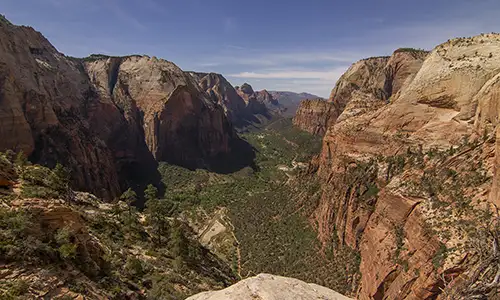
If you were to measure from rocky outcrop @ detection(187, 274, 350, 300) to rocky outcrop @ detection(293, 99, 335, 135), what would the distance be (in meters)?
139

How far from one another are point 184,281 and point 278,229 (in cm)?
3203

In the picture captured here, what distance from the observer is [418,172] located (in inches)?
1337

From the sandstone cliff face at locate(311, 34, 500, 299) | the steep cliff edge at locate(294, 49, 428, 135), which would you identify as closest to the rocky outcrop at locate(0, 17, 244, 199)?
the steep cliff edge at locate(294, 49, 428, 135)

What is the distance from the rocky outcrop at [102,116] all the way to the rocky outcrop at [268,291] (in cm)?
5910

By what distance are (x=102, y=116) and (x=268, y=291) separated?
99120mm

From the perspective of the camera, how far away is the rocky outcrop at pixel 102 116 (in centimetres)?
5781

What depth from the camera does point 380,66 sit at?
13938cm

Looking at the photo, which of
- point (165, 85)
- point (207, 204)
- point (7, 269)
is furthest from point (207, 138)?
point (7, 269)

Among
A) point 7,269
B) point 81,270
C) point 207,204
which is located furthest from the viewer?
point 207,204

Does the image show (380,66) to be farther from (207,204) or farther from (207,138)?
(207,204)

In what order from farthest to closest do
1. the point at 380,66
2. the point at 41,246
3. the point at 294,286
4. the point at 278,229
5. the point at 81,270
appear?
the point at 380,66, the point at 278,229, the point at 81,270, the point at 41,246, the point at 294,286

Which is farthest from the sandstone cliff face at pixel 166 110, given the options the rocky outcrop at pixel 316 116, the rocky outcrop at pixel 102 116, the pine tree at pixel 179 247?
the pine tree at pixel 179 247

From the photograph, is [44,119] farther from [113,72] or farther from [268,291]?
[113,72]

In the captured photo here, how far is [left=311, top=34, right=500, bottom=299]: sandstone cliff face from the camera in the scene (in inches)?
1033
